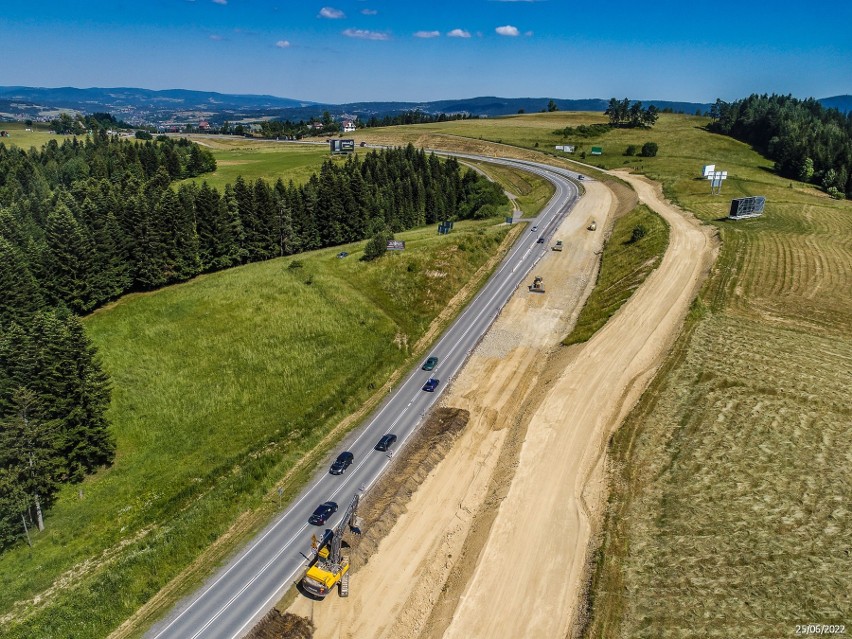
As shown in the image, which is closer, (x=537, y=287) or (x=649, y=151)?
(x=537, y=287)

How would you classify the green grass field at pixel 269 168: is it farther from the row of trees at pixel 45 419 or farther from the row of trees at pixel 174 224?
the row of trees at pixel 45 419

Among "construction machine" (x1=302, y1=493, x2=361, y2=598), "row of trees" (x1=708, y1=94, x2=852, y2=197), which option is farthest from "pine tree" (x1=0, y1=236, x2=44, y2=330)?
"row of trees" (x1=708, y1=94, x2=852, y2=197)

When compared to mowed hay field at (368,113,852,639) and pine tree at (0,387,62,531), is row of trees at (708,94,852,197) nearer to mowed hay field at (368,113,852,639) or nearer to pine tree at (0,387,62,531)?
mowed hay field at (368,113,852,639)

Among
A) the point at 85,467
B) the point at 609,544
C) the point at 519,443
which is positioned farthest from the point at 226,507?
the point at 609,544

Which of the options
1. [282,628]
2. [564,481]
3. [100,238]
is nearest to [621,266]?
[564,481]

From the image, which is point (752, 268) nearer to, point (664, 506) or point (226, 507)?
point (664, 506)

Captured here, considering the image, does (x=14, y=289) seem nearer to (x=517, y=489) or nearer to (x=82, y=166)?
(x=517, y=489)
